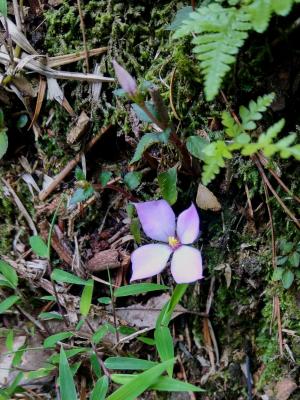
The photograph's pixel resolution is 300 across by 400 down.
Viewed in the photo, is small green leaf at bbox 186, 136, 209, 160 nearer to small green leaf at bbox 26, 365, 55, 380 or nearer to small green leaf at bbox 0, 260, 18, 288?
small green leaf at bbox 0, 260, 18, 288

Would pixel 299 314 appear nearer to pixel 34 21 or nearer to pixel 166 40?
pixel 166 40

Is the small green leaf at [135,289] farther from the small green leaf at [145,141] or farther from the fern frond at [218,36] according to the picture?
the fern frond at [218,36]

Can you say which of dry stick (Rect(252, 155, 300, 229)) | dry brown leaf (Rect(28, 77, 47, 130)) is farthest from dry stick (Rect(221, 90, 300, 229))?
dry brown leaf (Rect(28, 77, 47, 130))

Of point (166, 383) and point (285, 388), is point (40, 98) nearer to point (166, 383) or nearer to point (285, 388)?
point (166, 383)

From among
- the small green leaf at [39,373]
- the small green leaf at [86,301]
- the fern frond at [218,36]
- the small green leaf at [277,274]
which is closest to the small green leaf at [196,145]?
the fern frond at [218,36]

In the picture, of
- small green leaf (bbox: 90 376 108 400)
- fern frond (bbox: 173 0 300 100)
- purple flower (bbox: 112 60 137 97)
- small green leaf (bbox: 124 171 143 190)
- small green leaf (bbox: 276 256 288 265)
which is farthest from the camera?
small green leaf (bbox: 124 171 143 190)

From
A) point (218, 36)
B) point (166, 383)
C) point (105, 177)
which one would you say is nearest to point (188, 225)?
point (105, 177)
